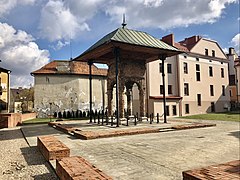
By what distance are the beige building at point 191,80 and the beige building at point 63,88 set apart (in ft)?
28.7

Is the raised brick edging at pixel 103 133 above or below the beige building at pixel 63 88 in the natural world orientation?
below

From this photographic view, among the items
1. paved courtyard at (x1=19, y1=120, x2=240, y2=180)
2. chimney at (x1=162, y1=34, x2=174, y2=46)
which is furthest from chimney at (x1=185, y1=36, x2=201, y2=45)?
paved courtyard at (x1=19, y1=120, x2=240, y2=180)

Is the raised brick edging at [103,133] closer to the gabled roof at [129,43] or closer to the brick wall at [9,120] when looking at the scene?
the gabled roof at [129,43]

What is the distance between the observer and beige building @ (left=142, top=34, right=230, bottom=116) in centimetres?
2800

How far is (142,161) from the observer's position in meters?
Result: 5.99

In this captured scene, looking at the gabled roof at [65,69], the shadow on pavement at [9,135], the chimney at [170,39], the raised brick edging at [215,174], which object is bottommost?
the shadow on pavement at [9,135]

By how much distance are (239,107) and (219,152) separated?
3568cm

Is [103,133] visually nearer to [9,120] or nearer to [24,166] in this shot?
[24,166]

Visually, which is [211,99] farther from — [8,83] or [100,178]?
[100,178]

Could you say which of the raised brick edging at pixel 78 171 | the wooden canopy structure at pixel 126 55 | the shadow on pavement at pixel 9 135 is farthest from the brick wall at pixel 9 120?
the raised brick edging at pixel 78 171

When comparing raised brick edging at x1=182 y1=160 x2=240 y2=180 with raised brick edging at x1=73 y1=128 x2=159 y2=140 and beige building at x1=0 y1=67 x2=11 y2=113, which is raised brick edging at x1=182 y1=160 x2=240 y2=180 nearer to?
raised brick edging at x1=73 y1=128 x2=159 y2=140

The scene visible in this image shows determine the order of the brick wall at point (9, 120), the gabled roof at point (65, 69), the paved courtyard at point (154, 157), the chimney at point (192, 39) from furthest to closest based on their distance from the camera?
1. the gabled roof at point (65, 69)
2. the chimney at point (192, 39)
3. the brick wall at point (9, 120)
4. the paved courtyard at point (154, 157)

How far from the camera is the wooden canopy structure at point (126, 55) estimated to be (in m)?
15.0

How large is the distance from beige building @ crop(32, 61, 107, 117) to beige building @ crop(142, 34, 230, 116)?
28.7 ft
